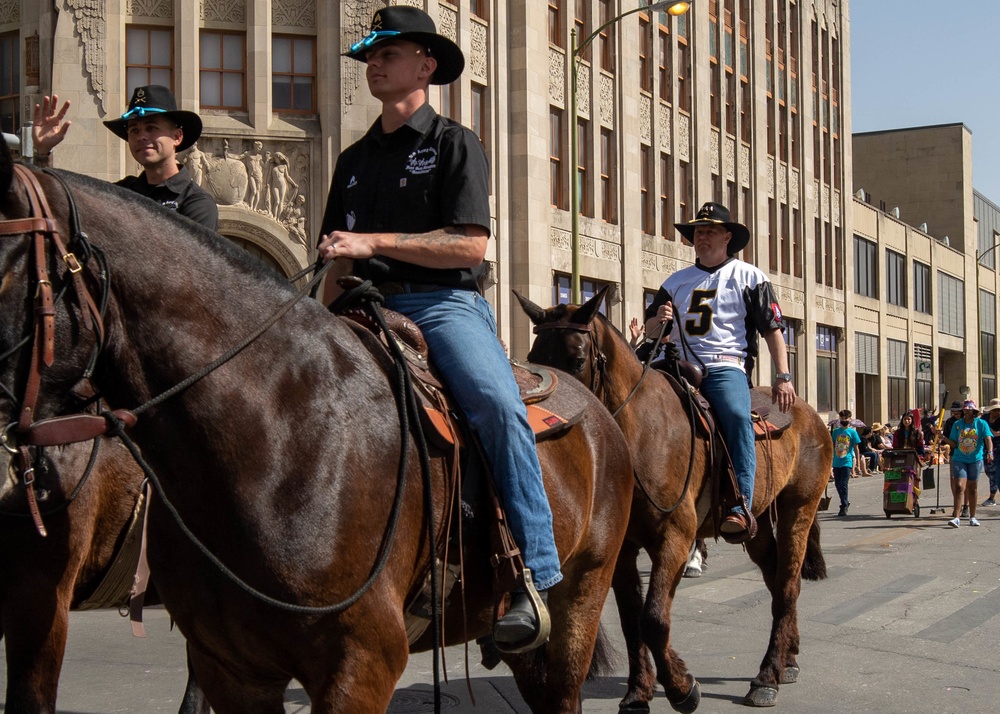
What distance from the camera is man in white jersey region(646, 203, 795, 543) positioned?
7.63 metres

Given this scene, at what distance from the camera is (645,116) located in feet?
115

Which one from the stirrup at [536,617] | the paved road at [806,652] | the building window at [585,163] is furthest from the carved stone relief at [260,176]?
the stirrup at [536,617]

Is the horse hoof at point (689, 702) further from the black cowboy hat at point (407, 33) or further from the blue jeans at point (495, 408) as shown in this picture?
the black cowboy hat at point (407, 33)

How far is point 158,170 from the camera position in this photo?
19.1 feet

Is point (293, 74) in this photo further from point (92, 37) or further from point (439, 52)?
point (439, 52)

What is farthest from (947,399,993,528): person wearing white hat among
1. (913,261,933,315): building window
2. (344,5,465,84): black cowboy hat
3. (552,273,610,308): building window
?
(913,261,933,315): building window

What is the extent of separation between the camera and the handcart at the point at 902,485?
2061cm

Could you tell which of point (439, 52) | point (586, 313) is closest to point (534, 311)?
point (586, 313)

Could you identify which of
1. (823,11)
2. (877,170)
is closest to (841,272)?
(823,11)

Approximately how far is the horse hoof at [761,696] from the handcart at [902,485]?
14334mm

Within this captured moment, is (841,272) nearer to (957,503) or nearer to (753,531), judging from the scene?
(957,503)

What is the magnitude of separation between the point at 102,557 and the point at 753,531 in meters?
4.43

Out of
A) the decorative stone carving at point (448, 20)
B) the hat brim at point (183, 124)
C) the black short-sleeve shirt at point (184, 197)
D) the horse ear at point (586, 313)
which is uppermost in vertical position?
the decorative stone carving at point (448, 20)

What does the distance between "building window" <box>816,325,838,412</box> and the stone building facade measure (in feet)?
2.98
